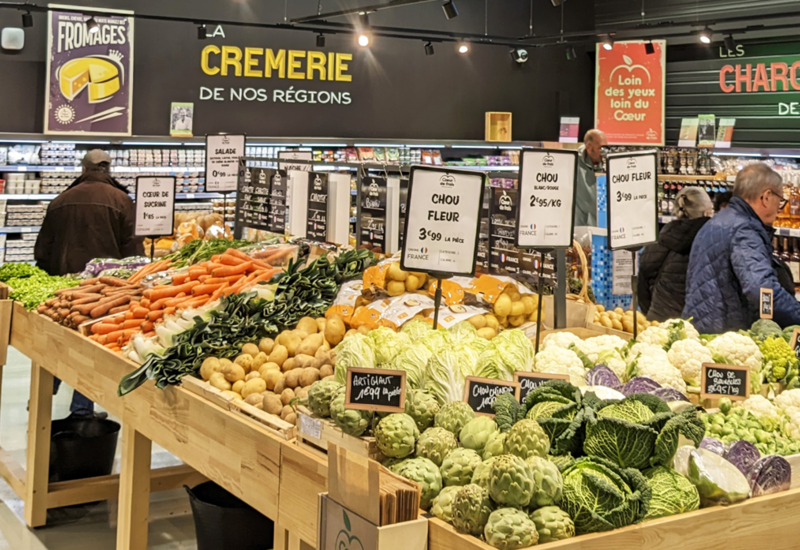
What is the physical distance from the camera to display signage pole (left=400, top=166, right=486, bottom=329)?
8.92 feet

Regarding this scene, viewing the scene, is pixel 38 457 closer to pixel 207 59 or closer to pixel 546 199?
pixel 546 199

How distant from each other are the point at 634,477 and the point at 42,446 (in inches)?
133

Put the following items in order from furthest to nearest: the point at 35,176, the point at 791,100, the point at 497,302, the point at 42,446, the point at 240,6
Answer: the point at 240,6, the point at 791,100, the point at 35,176, the point at 42,446, the point at 497,302

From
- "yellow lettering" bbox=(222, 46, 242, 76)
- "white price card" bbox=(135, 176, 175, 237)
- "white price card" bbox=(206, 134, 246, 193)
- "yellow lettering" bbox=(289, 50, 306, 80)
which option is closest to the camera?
"white price card" bbox=(135, 176, 175, 237)

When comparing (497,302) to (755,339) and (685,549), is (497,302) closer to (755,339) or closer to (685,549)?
(755,339)

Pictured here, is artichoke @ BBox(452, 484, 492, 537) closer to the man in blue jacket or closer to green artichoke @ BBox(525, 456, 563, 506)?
green artichoke @ BBox(525, 456, 563, 506)

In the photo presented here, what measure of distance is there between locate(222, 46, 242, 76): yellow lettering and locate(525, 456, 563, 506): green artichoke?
989cm

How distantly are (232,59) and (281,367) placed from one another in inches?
332

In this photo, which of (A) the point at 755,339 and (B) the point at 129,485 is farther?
(B) the point at 129,485

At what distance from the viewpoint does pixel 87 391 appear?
3975 millimetres

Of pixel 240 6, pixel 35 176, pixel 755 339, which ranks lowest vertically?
pixel 755 339

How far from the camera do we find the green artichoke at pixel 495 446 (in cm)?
196

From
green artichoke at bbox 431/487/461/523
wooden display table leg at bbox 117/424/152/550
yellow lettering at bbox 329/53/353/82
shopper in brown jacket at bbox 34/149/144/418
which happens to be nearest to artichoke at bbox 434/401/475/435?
green artichoke at bbox 431/487/461/523

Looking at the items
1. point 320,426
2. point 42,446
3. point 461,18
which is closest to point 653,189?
point 320,426
